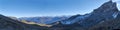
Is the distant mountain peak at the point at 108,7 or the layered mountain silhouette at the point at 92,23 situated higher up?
the distant mountain peak at the point at 108,7

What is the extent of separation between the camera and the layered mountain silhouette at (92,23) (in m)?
43.0

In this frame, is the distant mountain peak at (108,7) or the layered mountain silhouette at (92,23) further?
the distant mountain peak at (108,7)

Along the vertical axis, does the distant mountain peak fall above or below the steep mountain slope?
above

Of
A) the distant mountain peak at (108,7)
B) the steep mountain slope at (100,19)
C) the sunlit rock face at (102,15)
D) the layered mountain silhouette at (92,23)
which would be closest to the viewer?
the layered mountain silhouette at (92,23)

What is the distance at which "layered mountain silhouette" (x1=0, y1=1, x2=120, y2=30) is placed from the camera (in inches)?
1693

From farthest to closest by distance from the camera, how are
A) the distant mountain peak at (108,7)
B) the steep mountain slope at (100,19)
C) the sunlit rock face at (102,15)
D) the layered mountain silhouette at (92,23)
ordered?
the distant mountain peak at (108,7) → the sunlit rock face at (102,15) → the steep mountain slope at (100,19) → the layered mountain silhouette at (92,23)

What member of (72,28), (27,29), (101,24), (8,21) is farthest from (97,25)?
(8,21)

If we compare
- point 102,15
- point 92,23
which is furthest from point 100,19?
point 102,15

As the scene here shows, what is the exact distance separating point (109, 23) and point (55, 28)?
926 cm

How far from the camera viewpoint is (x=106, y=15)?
2092 inches

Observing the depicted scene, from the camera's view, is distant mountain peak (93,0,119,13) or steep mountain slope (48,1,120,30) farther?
distant mountain peak (93,0,119,13)

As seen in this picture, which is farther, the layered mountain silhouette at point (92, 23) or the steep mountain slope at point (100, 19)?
the steep mountain slope at point (100, 19)

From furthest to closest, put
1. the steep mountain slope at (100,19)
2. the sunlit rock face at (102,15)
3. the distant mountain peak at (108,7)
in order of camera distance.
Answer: the distant mountain peak at (108,7), the sunlit rock face at (102,15), the steep mountain slope at (100,19)

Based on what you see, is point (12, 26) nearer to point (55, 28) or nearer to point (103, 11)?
point (55, 28)
